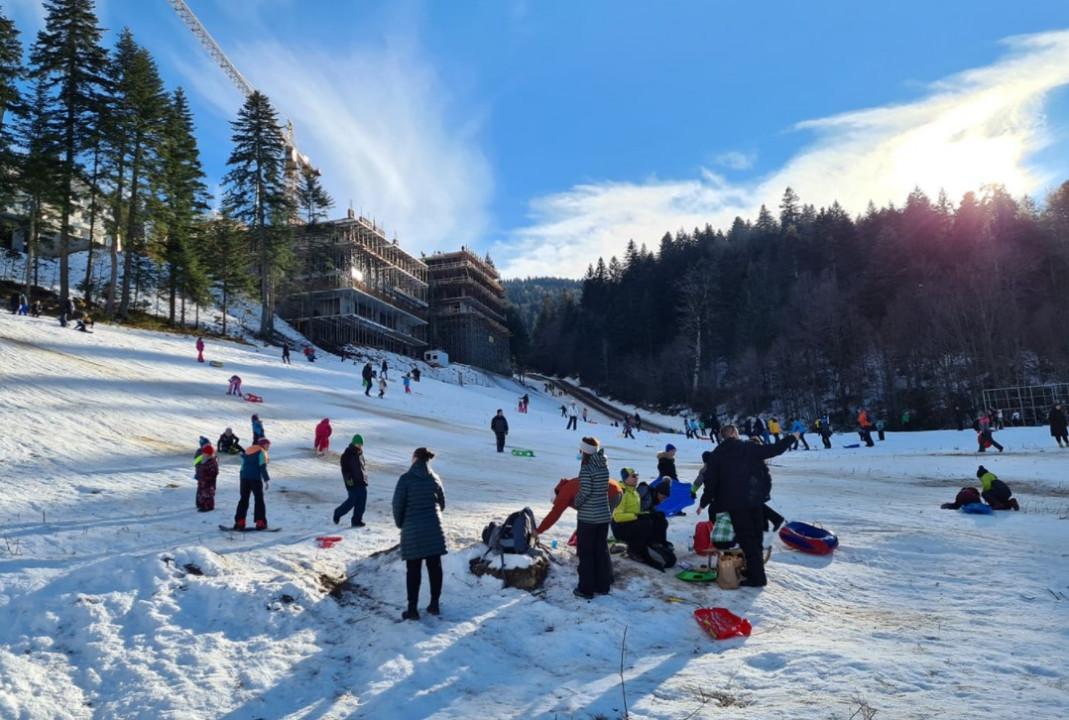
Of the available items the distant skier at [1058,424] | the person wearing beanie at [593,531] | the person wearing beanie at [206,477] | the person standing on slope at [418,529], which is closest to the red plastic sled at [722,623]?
the person wearing beanie at [593,531]

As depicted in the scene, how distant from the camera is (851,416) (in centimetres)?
5494

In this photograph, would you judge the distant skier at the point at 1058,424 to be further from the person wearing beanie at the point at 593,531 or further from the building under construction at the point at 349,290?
the building under construction at the point at 349,290

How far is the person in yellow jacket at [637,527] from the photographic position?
8.42 meters

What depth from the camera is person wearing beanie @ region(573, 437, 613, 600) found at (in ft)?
23.3

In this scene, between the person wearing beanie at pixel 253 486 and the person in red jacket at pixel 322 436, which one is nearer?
the person wearing beanie at pixel 253 486

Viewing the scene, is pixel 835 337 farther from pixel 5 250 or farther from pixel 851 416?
pixel 5 250

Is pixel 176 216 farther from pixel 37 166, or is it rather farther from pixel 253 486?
pixel 253 486

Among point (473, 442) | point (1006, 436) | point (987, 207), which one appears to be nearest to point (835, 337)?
point (987, 207)

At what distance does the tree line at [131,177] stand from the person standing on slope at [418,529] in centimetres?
3472

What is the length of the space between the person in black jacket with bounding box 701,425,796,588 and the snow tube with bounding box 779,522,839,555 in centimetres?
189

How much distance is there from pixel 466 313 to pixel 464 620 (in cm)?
8024

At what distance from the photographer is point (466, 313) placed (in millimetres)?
85812

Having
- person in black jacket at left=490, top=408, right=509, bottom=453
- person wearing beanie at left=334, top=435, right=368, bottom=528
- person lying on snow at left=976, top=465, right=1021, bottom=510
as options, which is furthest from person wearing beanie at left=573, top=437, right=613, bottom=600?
person in black jacket at left=490, top=408, right=509, bottom=453

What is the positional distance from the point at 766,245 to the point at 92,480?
86.9 m
